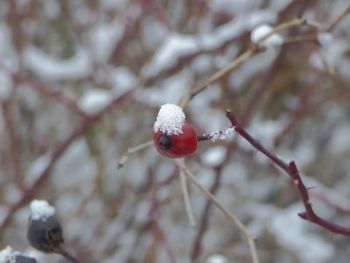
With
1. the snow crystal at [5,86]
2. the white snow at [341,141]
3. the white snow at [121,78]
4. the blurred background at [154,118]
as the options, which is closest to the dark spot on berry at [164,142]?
the blurred background at [154,118]

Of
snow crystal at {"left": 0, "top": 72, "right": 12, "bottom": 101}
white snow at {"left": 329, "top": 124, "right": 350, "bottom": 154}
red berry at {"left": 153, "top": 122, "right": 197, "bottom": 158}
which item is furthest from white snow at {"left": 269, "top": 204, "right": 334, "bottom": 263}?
red berry at {"left": 153, "top": 122, "right": 197, "bottom": 158}

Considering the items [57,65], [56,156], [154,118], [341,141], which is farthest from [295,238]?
[57,65]

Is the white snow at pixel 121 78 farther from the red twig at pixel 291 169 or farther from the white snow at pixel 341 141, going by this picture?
the red twig at pixel 291 169

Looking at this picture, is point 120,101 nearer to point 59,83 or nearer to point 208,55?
point 208,55

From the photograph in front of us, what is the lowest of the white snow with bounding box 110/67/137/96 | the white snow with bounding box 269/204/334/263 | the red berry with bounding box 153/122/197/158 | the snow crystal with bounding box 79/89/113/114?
Answer: the red berry with bounding box 153/122/197/158

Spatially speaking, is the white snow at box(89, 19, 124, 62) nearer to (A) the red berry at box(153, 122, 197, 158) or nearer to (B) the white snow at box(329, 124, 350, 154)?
(B) the white snow at box(329, 124, 350, 154)

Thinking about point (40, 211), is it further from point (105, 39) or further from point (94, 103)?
point (105, 39)

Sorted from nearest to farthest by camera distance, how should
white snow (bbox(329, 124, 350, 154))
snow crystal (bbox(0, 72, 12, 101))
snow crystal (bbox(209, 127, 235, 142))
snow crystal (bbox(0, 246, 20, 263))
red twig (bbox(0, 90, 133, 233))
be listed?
snow crystal (bbox(209, 127, 235, 142)) < snow crystal (bbox(0, 246, 20, 263)) < red twig (bbox(0, 90, 133, 233)) < snow crystal (bbox(0, 72, 12, 101)) < white snow (bbox(329, 124, 350, 154))
